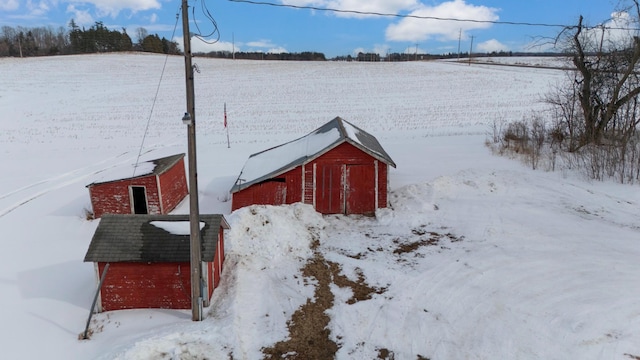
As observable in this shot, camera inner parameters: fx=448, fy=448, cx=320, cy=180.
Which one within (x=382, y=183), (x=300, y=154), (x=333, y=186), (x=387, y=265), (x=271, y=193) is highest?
(x=300, y=154)

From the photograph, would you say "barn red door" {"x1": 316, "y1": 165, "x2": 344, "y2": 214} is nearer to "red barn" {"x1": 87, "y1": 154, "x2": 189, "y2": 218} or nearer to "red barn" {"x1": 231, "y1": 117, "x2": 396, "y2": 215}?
"red barn" {"x1": 231, "y1": 117, "x2": 396, "y2": 215}

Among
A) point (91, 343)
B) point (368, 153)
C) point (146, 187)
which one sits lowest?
point (91, 343)

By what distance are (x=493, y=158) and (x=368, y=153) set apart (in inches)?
378

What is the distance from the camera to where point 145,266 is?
961cm

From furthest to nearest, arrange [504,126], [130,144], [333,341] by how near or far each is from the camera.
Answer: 1. [504,126]
2. [130,144]
3. [333,341]

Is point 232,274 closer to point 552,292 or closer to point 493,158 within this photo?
point 552,292

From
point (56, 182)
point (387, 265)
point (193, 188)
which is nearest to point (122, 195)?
point (56, 182)

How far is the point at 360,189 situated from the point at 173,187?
7000 millimetres

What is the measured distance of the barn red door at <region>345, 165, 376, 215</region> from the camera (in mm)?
15555

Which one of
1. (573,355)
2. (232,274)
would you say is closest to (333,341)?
(232,274)

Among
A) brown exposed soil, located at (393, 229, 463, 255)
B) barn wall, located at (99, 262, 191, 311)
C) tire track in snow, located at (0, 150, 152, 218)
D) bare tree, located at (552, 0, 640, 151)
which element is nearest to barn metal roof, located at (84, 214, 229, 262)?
barn wall, located at (99, 262, 191, 311)

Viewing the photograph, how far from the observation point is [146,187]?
1535 cm

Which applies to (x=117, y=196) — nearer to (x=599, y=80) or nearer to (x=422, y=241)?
(x=422, y=241)

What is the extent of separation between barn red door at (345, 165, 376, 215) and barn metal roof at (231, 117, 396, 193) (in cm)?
68
